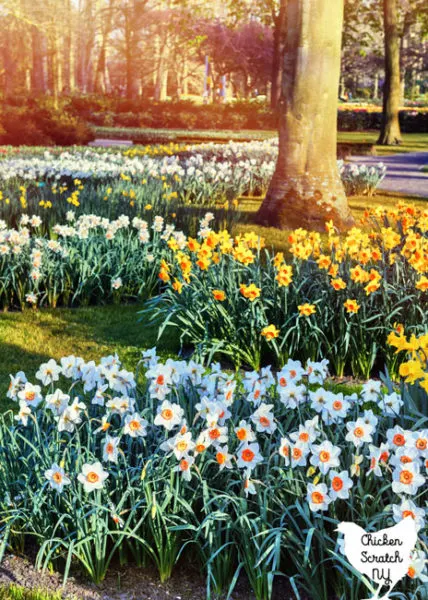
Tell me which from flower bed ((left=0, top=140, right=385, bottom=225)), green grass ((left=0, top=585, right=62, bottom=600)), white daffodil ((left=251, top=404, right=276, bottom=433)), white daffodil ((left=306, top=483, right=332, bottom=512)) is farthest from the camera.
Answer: flower bed ((left=0, top=140, right=385, bottom=225))

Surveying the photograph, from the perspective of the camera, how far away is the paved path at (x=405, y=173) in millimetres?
14953

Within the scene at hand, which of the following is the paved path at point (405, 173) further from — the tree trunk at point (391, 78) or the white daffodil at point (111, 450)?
the white daffodil at point (111, 450)

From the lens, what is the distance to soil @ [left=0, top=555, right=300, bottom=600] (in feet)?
8.61

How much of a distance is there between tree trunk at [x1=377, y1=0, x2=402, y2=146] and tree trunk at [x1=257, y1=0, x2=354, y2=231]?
1569 centimetres

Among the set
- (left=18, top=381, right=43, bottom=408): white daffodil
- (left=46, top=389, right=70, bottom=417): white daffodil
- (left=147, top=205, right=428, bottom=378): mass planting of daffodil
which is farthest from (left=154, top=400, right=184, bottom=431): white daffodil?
(left=147, top=205, right=428, bottom=378): mass planting of daffodil

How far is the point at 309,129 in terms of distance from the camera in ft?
30.0

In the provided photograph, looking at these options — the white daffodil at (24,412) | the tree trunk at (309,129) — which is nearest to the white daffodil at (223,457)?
the white daffodil at (24,412)

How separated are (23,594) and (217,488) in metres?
0.72

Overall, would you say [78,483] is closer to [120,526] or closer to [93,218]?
[120,526]

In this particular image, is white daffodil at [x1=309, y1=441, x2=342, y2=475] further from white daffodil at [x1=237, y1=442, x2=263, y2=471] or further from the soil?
the soil

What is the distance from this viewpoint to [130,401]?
300 cm

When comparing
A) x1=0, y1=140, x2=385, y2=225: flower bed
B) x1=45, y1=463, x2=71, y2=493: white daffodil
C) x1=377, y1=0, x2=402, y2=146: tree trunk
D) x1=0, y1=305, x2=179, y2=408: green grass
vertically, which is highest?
x1=377, y1=0, x2=402, y2=146: tree trunk

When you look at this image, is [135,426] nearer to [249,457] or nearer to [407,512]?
[249,457]

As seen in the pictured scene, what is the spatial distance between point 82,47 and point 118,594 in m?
66.1
